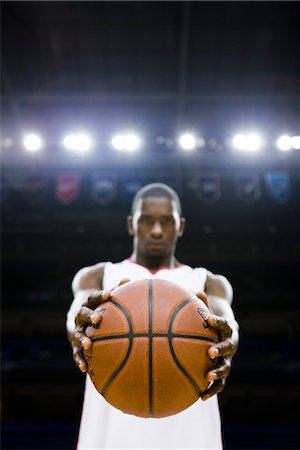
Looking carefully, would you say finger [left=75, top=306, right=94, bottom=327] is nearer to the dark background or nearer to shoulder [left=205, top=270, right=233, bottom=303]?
shoulder [left=205, top=270, right=233, bottom=303]

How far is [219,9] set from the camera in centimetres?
476

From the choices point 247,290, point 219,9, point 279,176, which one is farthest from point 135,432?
point 247,290

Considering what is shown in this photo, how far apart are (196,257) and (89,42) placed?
14.0 ft

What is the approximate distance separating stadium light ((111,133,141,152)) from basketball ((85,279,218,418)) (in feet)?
15.5

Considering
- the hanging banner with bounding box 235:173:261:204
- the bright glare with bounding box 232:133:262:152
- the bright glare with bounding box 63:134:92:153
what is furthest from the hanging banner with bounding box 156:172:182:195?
the bright glare with bounding box 63:134:92:153

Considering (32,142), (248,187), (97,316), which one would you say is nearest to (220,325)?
(97,316)

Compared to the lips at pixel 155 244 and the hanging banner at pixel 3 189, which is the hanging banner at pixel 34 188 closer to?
the hanging banner at pixel 3 189

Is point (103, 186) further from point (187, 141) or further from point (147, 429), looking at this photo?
point (147, 429)

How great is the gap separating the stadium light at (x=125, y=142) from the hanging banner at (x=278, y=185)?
2.37 m

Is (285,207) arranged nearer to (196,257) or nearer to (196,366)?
(196,257)

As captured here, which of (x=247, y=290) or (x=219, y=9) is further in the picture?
(x=247, y=290)

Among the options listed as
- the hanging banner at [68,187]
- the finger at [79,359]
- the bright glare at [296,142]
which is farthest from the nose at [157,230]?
the hanging banner at [68,187]

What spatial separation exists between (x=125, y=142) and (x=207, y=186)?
1.75 meters

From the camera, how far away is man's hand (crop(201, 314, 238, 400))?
43.7 inches
